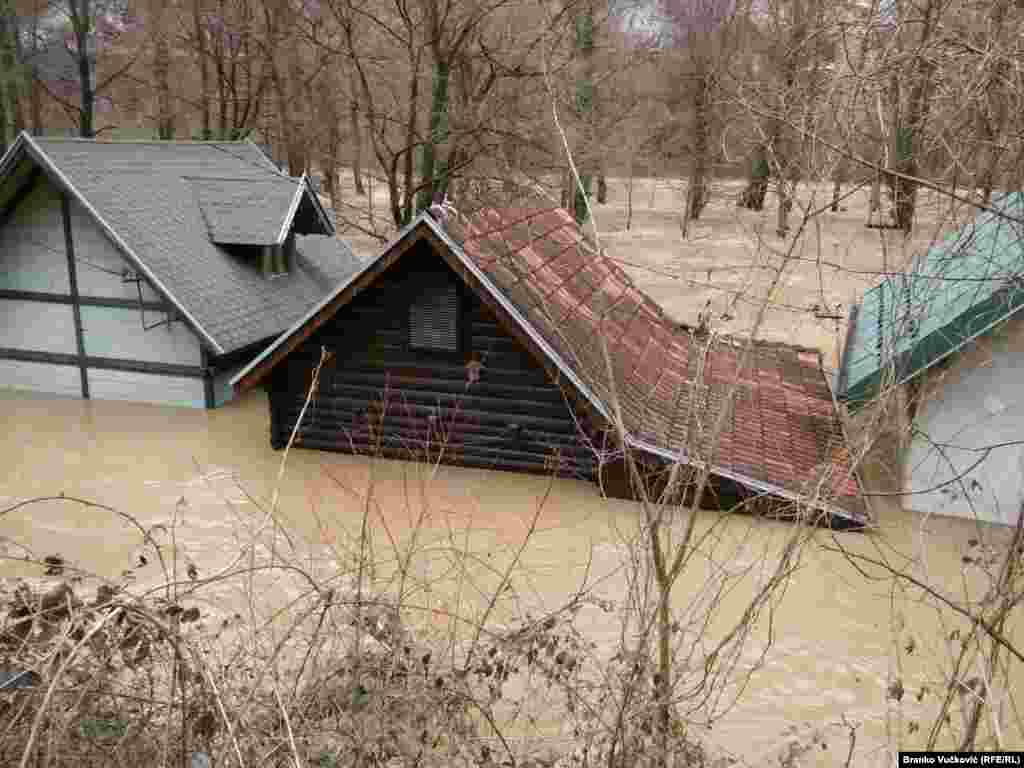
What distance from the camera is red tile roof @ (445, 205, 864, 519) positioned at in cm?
992

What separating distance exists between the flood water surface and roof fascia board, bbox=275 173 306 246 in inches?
133

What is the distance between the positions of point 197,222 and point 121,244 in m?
2.59

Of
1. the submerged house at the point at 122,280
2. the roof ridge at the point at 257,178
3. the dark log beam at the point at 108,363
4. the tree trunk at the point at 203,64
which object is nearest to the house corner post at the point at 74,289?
the submerged house at the point at 122,280

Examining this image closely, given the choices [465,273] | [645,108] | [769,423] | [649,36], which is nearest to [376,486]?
[465,273]

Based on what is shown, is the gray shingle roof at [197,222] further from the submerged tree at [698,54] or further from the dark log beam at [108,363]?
the submerged tree at [698,54]

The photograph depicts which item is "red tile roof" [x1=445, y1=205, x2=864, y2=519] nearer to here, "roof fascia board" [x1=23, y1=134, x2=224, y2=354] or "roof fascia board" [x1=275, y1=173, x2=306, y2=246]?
"roof fascia board" [x1=275, y1=173, x2=306, y2=246]

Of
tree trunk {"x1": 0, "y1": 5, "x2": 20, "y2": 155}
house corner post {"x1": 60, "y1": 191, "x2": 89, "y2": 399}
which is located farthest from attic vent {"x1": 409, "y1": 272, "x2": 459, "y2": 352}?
tree trunk {"x1": 0, "y1": 5, "x2": 20, "y2": 155}

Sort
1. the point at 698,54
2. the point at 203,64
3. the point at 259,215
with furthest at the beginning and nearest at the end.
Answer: the point at 698,54 → the point at 203,64 → the point at 259,215

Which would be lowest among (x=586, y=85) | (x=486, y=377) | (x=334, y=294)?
(x=486, y=377)

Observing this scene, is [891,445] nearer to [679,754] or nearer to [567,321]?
[567,321]

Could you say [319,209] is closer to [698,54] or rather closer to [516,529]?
[516,529]

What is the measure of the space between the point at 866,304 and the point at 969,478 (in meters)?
5.64

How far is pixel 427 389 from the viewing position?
1144 cm

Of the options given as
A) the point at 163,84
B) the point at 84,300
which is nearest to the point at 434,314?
the point at 84,300
